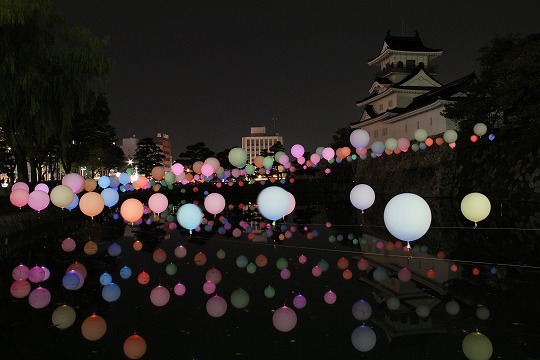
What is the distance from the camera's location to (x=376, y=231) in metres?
14.4

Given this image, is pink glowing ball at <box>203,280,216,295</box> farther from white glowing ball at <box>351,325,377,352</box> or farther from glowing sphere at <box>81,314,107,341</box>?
white glowing ball at <box>351,325,377,352</box>

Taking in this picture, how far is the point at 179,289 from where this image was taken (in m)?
7.32

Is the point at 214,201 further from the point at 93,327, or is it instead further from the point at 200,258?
the point at 93,327

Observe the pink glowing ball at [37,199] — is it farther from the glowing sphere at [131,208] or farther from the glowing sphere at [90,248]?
the glowing sphere at [131,208]

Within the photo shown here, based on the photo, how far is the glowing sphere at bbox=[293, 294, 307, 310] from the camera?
633cm

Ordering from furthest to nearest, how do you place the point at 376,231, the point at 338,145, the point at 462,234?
the point at 338,145, the point at 376,231, the point at 462,234

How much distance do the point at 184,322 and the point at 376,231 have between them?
32.1ft

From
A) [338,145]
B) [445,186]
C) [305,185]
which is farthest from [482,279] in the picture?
[338,145]

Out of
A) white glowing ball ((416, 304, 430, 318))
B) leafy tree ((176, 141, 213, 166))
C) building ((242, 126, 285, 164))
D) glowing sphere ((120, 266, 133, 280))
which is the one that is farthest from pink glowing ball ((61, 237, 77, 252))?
building ((242, 126, 285, 164))

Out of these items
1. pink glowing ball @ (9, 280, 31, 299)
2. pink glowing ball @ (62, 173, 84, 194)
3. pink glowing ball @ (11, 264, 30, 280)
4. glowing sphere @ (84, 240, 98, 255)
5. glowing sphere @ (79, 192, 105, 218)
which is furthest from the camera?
pink glowing ball @ (62, 173, 84, 194)

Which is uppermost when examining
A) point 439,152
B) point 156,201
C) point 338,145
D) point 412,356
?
point 338,145

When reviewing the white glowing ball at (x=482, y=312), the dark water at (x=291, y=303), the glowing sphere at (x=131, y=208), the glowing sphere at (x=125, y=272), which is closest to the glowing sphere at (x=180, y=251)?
the dark water at (x=291, y=303)

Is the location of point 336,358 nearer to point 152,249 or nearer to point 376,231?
point 152,249

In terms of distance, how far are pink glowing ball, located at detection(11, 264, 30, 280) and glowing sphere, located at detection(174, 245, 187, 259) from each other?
308cm
